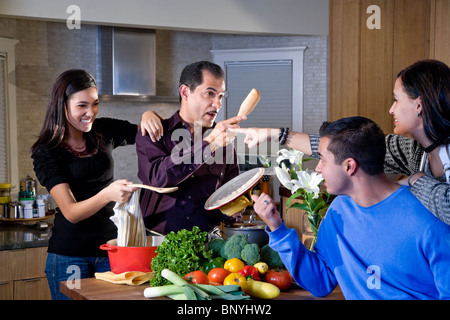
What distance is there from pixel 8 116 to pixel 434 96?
4.55 m

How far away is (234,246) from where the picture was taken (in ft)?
7.13

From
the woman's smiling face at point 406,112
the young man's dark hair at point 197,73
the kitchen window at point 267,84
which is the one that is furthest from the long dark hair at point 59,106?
the kitchen window at point 267,84

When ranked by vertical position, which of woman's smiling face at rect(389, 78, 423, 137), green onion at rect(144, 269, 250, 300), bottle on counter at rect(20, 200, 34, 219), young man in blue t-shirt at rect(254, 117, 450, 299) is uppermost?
woman's smiling face at rect(389, 78, 423, 137)

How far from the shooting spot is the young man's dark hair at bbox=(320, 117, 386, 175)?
1772 mm

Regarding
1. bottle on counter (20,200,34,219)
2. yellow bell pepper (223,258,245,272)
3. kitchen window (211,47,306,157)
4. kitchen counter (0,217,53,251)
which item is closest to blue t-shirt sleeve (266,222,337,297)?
yellow bell pepper (223,258,245,272)

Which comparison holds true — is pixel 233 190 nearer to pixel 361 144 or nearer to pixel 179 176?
→ pixel 179 176

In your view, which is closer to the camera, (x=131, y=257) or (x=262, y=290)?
(x=262, y=290)

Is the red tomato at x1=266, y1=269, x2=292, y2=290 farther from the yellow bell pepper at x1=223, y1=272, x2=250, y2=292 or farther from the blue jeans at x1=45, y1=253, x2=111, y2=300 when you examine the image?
the blue jeans at x1=45, y1=253, x2=111, y2=300

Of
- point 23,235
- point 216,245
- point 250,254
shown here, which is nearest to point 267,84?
point 23,235

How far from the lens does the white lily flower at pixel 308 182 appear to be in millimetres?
2090

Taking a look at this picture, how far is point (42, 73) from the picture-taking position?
5.68 m

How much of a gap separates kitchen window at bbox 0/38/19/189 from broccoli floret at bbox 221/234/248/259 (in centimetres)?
389

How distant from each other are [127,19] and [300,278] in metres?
3.89
